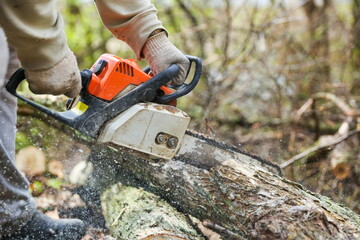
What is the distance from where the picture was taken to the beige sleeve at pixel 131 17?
220 centimetres

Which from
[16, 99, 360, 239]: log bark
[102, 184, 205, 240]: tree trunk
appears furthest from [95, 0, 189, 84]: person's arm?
[102, 184, 205, 240]: tree trunk

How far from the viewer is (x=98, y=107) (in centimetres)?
204

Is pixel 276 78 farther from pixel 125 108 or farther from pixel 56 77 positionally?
pixel 56 77

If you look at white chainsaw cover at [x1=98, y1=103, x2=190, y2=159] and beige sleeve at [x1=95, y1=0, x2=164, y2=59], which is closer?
white chainsaw cover at [x1=98, y1=103, x2=190, y2=159]

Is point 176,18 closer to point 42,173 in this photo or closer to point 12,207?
point 42,173

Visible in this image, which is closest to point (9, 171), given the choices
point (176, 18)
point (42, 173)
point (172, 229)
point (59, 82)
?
point (59, 82)

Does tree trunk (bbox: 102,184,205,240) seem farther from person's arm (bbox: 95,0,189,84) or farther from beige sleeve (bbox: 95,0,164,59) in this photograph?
beige sleeve (bbox: 95,0,164,59)

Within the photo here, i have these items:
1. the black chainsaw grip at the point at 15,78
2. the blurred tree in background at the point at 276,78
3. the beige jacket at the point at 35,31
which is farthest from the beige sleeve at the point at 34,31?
the blurred tree in background at the point at 276,78

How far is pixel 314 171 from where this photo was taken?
3576 mm

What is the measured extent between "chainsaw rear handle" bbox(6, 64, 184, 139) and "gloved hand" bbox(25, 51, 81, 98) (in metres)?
0.12

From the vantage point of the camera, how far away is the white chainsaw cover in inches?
80.7

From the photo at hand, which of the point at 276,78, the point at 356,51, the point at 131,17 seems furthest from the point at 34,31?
the point at 356,51

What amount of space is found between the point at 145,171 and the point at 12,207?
84 centimetres

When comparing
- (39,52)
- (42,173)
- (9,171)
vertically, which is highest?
(39,52)
